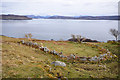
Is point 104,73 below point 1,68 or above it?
below

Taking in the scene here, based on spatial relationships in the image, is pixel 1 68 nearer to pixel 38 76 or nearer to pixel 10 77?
pixel 10 77

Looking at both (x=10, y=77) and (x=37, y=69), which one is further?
(x=37, y=69)

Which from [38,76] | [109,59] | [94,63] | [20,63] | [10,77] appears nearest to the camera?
[10,77]

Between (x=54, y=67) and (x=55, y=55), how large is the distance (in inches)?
210

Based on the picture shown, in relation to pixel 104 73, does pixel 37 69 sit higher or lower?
higher

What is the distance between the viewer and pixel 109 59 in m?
17.9

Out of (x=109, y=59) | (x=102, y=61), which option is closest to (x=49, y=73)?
(x=102, y=61)

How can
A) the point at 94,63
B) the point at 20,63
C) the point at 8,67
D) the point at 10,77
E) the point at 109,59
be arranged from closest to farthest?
the point at 10,77
the point at 8,67
the point at 20,63
the point at 94,63
the point at 109,59

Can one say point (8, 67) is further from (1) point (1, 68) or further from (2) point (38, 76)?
(2) point (38, 76)

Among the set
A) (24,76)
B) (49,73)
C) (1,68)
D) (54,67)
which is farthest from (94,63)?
(1,68)

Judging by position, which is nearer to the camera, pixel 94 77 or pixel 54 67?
pixel 94 77

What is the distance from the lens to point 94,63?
645 inches

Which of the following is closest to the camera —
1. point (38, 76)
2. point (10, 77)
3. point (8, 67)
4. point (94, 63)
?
point (10, 77)

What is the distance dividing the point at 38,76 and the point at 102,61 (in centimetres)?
982
